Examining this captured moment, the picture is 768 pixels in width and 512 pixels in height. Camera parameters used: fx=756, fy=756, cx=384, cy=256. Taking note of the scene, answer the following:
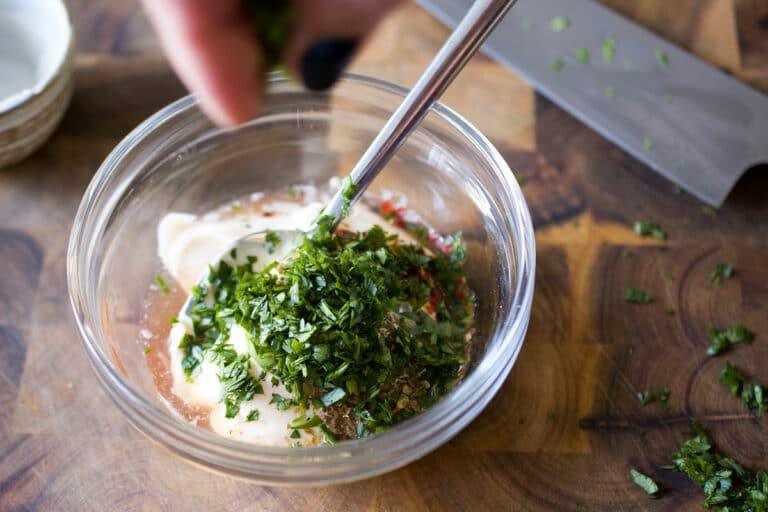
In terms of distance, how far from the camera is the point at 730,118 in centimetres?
199

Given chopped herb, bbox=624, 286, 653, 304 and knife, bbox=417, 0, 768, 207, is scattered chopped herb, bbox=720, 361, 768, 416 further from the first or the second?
knife, bbox=417, 0, 768, 207

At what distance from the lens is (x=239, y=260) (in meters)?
1.73

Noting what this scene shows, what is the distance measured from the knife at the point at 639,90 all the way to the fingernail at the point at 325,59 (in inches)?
46.8

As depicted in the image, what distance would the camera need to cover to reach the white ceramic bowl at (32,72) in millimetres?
1809

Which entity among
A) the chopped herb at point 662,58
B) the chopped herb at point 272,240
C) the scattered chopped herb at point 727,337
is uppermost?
the chopped herb at point 662,58

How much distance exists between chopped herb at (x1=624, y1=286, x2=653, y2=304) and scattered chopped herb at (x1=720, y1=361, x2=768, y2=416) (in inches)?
8.9

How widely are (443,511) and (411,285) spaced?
0.47 meters

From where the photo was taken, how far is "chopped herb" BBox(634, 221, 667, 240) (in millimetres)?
1891

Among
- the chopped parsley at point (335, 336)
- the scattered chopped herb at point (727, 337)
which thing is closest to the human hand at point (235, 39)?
the chopped parsley at point (335, 336)

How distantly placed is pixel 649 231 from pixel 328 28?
50.9 inches

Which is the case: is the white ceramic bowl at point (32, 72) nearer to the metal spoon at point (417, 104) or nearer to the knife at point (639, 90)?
the metal spoon at point (417, 104)

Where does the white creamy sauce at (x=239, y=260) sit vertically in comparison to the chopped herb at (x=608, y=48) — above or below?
below

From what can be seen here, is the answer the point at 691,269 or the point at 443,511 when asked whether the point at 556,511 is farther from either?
the point at 691,269

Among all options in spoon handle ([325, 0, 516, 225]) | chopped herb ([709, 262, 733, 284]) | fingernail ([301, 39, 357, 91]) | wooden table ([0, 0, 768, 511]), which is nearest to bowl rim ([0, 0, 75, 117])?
wooden table ([0, 0, 768, 511])
